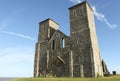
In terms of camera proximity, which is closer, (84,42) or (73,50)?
(84,42)

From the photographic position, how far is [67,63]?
34.0 meters

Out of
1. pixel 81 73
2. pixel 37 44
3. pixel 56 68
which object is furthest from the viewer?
pixel 37 44

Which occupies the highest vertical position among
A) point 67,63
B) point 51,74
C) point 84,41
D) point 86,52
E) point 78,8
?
point 78,8

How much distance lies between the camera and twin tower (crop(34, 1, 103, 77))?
31.7 metres

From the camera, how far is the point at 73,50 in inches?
1352

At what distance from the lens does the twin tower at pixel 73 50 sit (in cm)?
3169

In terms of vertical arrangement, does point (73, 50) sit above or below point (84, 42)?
below

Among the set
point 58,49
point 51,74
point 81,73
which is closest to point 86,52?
point 81,73

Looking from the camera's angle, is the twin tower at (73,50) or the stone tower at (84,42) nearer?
the stone tower at (84,42)

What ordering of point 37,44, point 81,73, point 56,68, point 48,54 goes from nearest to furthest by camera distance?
1. point 81,73
2. point 56,68
3. point 48,54
4. point 37,44

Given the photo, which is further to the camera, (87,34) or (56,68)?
(56,68)

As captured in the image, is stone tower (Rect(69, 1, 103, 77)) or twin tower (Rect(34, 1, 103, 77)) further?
twin tower (Rect(34, 1, 103, 77))

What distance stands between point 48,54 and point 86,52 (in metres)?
11.5

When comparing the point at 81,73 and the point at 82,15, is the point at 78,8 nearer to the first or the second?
the point at 82,15
